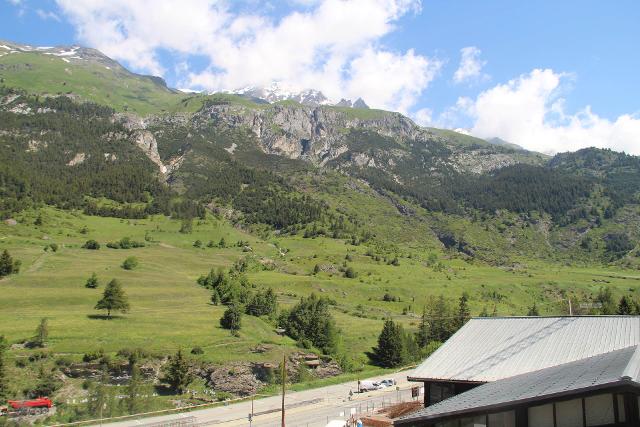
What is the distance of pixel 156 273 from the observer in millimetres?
119312

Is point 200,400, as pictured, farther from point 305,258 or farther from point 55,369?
point 305,258

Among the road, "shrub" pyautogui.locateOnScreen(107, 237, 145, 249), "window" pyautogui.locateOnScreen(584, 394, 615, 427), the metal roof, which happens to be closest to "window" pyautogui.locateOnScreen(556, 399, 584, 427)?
"window" pyautogui.locateOnScreen(584, 394, 615, 427)

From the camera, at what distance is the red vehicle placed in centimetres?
4459

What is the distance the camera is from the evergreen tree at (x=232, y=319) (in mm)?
78438

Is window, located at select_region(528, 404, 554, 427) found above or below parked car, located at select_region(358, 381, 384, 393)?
above

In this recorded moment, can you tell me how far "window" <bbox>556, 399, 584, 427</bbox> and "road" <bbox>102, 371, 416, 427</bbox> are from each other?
29341 millimetres

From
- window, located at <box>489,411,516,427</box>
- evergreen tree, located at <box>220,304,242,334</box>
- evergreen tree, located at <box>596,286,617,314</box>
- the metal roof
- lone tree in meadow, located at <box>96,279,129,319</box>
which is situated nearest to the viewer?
the metal roof

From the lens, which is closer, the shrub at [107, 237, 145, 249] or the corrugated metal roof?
the corrugated metal roof

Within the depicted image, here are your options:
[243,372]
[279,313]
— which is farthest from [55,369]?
[279,313]

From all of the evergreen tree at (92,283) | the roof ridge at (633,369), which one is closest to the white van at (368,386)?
the roof ridge at (633,369)

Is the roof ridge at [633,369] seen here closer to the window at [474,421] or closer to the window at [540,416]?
the window at [540,416]

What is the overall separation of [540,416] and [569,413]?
828 mm

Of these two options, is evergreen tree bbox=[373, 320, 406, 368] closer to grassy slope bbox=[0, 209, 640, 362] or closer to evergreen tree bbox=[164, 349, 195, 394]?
grassy slope bbox=[0, 209, 640, 362]

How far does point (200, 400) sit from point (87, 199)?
16693cm
